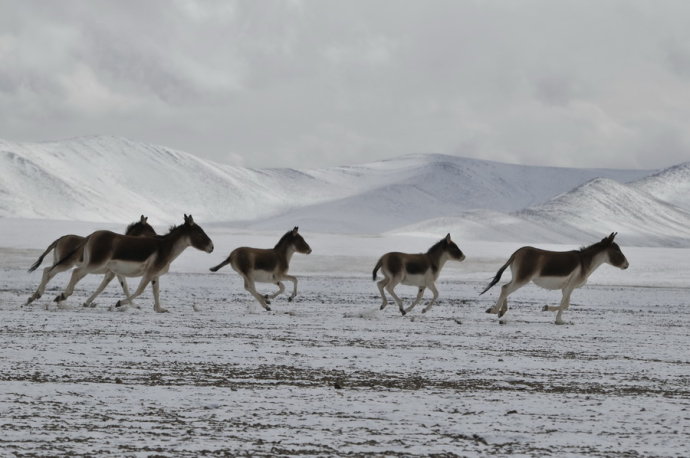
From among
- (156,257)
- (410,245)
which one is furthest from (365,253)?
(156,257)

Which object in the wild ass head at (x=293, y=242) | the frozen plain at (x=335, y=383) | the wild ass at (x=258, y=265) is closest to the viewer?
the frozen plain at (x=335, y=383)

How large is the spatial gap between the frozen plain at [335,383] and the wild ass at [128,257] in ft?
2.74

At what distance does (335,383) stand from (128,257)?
1115 cm

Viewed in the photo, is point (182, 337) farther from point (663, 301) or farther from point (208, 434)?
point (663, 301)

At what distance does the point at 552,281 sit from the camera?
67.5 feet

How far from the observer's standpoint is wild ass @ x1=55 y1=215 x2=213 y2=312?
65.5 ft

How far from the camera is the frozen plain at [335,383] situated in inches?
282

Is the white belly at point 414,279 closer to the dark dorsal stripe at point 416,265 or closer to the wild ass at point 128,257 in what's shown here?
the dark dorsal stripe at point 416,265

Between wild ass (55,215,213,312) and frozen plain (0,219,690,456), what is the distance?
837 millimetres

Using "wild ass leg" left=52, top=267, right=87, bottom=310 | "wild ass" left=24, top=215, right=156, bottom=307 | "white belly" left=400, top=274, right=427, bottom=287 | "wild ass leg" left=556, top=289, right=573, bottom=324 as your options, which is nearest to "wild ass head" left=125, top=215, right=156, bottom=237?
"wild ass" left=24, top=215, right=156, bottom=307

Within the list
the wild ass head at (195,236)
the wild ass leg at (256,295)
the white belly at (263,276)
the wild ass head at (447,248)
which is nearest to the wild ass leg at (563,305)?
the wild ass head at (447,248)

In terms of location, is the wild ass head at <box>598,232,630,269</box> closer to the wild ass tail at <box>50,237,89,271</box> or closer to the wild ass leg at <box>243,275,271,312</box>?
the wild ass leg at <box>243,275,271,312</box>

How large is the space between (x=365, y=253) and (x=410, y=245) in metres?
17.4

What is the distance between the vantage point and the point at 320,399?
8.99 m
